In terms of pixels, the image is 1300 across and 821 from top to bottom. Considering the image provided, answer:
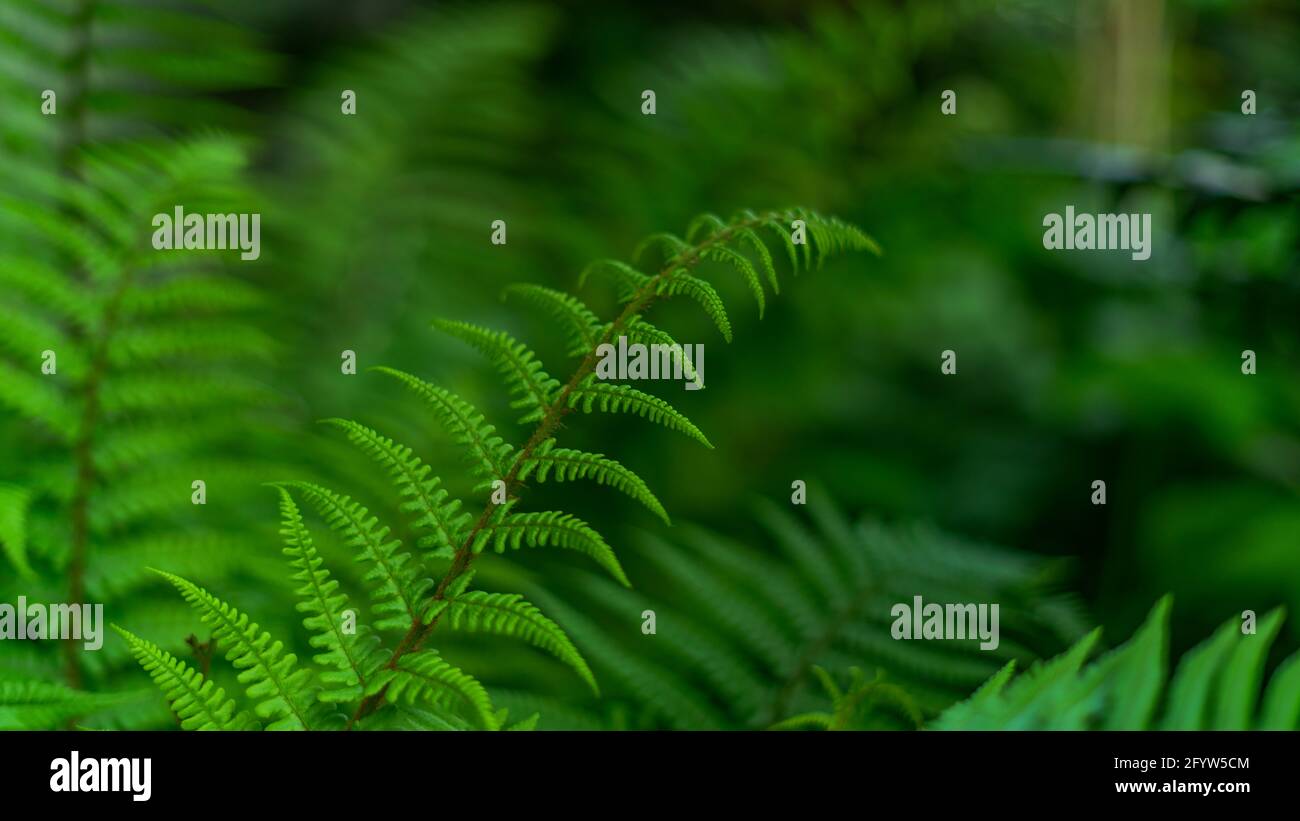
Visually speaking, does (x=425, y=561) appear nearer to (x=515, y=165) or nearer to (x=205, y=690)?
(x=205, y=690)

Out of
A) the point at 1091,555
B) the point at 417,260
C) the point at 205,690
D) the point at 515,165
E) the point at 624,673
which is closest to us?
the point at 205,690

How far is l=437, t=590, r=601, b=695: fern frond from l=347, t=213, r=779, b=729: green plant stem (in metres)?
0.02

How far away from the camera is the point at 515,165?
10.1ft

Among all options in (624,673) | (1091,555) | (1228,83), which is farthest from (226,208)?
(1228,83)

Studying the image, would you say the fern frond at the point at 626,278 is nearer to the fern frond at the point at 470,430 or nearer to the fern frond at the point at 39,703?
the fern frond at the point at 470,430

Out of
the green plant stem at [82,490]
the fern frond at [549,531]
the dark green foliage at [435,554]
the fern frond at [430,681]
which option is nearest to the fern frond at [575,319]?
the dark green foliage at [435,554]

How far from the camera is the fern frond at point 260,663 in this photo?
69 centimetres

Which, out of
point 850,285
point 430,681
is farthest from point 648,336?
point 850,285

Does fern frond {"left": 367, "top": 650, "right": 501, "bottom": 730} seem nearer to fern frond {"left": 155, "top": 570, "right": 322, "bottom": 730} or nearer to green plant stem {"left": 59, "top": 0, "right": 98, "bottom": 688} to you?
fern frond {"left": 155, "top": 570, "right": 322, "bottom": 730}

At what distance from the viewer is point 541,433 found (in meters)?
0.70

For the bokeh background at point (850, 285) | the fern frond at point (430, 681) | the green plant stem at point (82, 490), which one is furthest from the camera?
the bokeh background at point (850, 285)

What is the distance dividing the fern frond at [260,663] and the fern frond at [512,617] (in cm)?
12

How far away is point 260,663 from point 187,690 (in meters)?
0.05

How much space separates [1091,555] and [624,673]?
1420 mm
